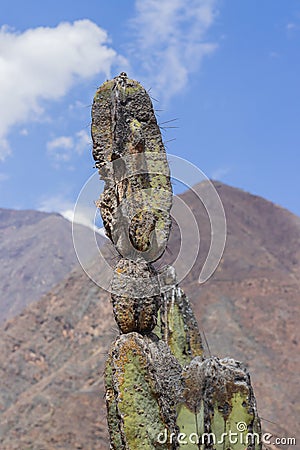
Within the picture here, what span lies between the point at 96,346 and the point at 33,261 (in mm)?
89213

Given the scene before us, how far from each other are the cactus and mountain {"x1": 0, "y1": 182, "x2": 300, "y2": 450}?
3063cm

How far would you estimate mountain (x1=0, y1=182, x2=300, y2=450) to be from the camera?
37250 mm

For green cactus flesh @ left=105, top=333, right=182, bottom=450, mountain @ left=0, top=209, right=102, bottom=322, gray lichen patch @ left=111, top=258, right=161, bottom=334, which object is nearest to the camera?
green cactus flesh @ left=105, top=333, right=182, bottom=450

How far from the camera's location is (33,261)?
134 metres

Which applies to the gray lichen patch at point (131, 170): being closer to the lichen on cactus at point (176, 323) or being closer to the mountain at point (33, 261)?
the lichen on cactus at point (176, 323)

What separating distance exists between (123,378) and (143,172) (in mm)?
1152

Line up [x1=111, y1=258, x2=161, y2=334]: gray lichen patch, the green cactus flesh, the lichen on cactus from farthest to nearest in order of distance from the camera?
the lichen on cactus → [x1=111, y1=258, x2=161, y2=334]: gray lichen patch → the green cactus flesh

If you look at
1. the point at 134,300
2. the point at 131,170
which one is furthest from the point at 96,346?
the point at 134,300

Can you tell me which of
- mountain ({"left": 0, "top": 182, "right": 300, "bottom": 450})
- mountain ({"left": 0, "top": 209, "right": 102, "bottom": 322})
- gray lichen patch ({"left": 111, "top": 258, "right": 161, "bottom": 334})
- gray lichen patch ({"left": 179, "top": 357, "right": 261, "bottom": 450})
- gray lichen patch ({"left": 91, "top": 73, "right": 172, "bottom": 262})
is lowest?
gray lichen patch ({"left": 179, "top": 357, "right": 261, "bottom": 450})

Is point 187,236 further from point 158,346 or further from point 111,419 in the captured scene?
point 111,419

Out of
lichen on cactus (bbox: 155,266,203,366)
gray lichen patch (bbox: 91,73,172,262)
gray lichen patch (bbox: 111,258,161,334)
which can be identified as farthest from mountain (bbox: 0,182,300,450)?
gray lichen patch (bbox: 111,258,161,334)

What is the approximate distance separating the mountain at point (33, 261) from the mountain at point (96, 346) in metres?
69.2

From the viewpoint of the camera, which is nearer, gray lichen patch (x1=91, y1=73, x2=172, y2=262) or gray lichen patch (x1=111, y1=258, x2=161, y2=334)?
gray lichen patch (x1=111, y1=258, x2=161, y2=334)

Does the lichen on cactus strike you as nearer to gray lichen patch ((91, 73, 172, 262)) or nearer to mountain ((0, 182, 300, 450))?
gray lichen patch ((91, 73, 172, 262))
